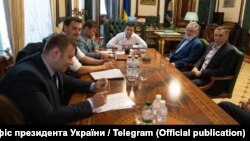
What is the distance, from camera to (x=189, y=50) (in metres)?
3.61

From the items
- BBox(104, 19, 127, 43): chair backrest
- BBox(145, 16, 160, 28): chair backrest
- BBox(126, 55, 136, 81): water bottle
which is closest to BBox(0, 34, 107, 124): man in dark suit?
BBox(126, 55, 136, 81): water bottle

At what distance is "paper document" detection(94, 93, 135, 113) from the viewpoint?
1518mm

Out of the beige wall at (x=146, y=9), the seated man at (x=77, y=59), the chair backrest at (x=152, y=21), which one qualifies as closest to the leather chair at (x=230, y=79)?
the seated man at (x=77, y=59)

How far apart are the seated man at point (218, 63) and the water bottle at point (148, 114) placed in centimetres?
163

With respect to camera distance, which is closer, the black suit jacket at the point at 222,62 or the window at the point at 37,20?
the black suit jacket at the point at 222,62

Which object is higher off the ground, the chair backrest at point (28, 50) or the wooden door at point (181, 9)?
the wooden door at point (181, 9)

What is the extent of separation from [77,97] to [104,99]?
1.10 ft

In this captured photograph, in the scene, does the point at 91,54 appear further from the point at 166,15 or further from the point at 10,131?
the point at 166,15

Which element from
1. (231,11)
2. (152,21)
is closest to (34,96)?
(152,21)

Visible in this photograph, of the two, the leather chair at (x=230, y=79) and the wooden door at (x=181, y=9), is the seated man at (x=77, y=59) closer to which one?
the leather chair at (x=230, y=79)

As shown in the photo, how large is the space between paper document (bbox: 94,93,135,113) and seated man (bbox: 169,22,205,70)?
1916 millimetres

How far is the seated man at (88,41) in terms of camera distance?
322cm

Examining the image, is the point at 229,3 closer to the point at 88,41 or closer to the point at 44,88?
the point at 88,41

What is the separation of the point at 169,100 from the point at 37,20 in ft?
8.79
